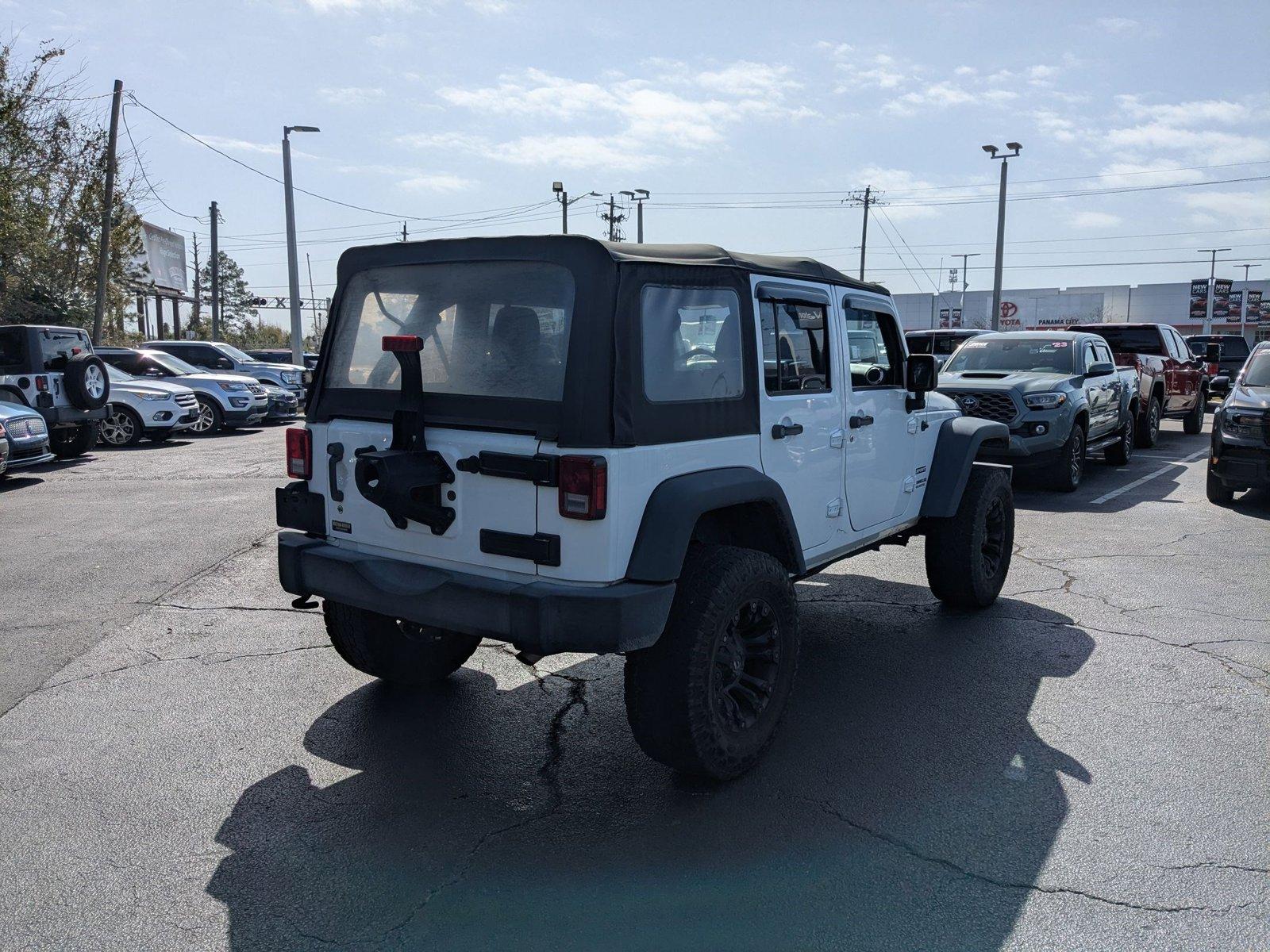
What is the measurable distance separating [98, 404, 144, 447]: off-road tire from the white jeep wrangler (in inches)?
555

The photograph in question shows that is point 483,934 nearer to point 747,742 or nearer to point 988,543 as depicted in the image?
point 747,742

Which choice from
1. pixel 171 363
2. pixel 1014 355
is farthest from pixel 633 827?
pixel 171 363

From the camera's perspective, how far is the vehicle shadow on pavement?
3.09 meters

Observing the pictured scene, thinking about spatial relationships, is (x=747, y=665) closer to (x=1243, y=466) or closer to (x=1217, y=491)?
(x=1243, y=466)

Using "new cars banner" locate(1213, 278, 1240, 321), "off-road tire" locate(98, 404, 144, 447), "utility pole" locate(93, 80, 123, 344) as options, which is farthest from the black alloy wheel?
"new cars banner" locate(1213, 278, 1240, 321)

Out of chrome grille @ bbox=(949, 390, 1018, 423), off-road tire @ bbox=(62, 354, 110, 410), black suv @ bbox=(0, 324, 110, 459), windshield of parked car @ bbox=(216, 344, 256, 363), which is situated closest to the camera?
chrome grille @ bbox=(949, 390, 1018, 423)

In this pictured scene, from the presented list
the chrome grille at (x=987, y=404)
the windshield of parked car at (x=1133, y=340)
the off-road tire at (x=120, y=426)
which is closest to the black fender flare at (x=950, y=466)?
the chrome grille at (x=987, y=404)

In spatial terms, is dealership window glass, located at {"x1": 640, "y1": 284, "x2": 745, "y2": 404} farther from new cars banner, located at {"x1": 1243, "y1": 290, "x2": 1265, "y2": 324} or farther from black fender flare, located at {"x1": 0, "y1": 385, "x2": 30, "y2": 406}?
new cars banner, located at {"x1": 1243, "y1": 290, "x2": 1265, "y2": 324}

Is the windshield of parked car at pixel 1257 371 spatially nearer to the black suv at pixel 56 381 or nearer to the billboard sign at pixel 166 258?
the black suv at pixel 56 381

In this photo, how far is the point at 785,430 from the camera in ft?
14.7

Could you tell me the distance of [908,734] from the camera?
454 centimetres

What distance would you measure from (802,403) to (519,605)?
1.78 m

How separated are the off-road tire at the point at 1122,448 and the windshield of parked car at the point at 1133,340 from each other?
276cm

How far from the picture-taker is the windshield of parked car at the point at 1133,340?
659 inches
